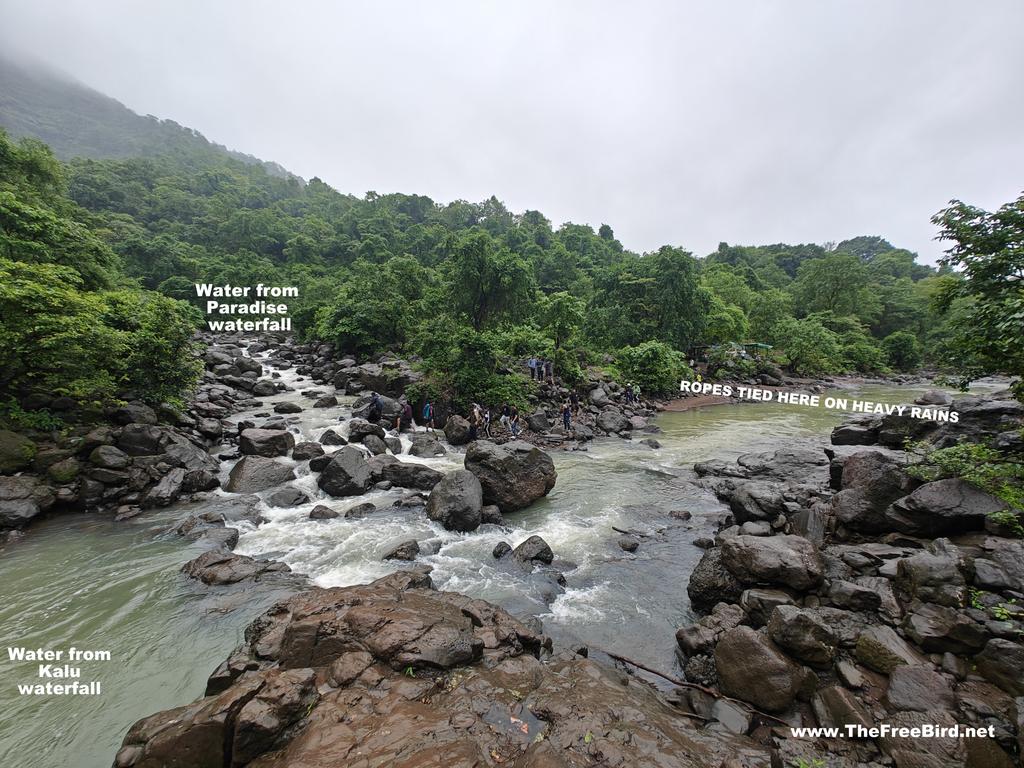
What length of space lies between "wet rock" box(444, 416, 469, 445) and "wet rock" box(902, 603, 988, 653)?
16103 millimetres

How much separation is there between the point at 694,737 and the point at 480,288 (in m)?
25.6

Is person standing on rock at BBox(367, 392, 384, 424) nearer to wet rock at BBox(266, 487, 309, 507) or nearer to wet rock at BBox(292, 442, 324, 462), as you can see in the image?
wet rock at BBox(292, 442, 324, 462)

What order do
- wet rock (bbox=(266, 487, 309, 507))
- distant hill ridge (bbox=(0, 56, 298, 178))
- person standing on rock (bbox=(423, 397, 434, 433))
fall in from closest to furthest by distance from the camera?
1. wet rock (bbox=(266, 487, 309, 507))
2. person standing on rock (bbox=(423, 397, 434, 433))
3. distant hill ridge (bbox=(0, 56, 298, 178))

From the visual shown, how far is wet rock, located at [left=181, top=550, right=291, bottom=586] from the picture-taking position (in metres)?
9.18

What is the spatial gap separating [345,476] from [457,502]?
463cm

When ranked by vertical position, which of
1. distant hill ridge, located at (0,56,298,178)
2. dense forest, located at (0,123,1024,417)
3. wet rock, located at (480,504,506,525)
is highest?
distant hill ridge, located at (0,56,298,178)

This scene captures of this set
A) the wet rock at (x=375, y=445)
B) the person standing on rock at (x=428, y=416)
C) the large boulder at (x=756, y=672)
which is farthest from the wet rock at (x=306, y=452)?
the large boulder at (x=756, y=672)

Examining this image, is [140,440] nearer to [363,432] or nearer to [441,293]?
[363,432]

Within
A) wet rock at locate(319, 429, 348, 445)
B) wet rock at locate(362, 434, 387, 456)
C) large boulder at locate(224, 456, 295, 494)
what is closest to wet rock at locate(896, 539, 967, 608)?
wet rock at locate(362, 434, 387, 456)

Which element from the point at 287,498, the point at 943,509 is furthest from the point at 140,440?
the point at 943,509

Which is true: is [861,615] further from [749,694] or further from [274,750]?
[274,750]

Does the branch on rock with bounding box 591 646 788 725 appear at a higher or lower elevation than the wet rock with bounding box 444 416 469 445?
lower

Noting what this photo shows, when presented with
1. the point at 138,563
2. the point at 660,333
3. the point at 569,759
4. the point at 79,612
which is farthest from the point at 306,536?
the point at 660,333

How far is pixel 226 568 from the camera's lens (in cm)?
939
